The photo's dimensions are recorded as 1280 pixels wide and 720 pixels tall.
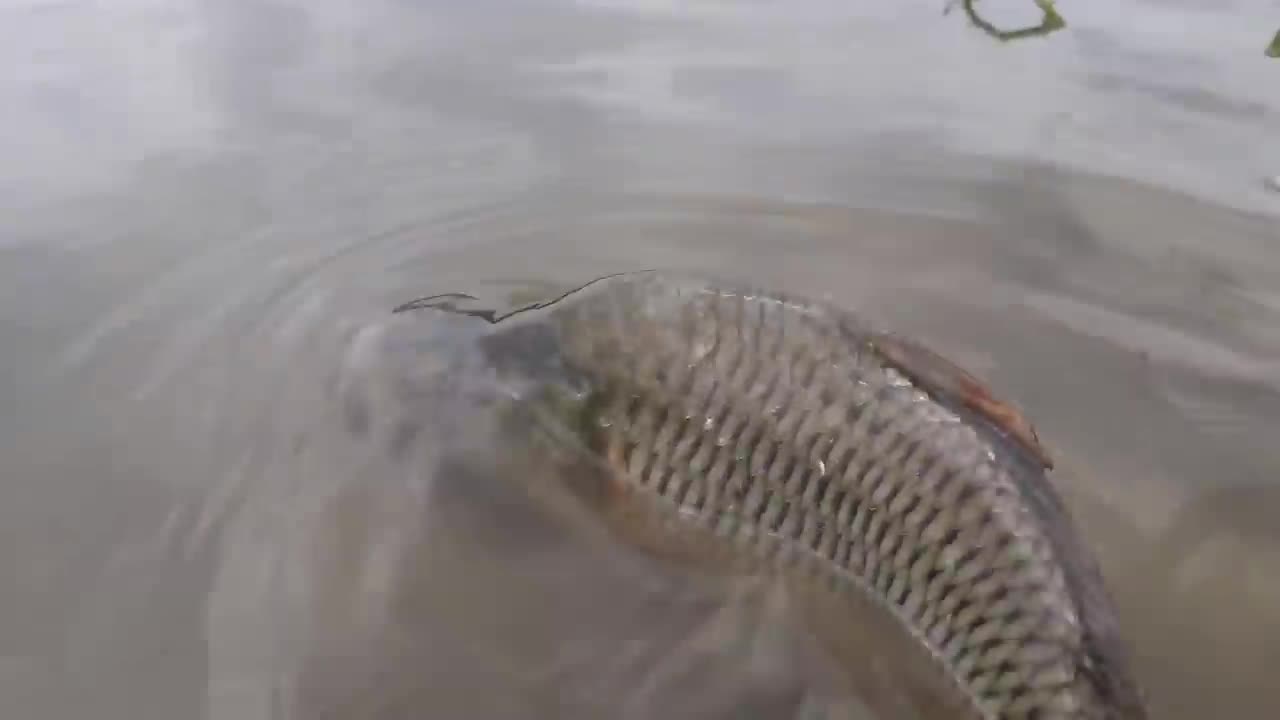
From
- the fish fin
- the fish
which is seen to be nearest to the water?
the fish

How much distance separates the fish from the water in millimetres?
178

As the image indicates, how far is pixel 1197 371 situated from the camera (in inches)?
115

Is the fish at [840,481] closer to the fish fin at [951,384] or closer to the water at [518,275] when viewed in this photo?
the fish fin at [951,384]

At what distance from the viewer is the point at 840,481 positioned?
7.00 feet

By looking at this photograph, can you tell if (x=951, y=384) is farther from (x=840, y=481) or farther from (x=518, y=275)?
(x=518, y=275)

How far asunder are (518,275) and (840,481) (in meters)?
1.49

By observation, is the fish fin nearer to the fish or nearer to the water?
the fish

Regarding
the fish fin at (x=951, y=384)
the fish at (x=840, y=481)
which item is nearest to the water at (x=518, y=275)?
the fish at (x=840, y=481)

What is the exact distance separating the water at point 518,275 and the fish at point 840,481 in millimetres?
178

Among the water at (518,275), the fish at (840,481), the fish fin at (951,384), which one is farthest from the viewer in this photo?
the water at (518,275)

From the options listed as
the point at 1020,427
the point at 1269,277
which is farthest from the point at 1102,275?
the point at 1020,427

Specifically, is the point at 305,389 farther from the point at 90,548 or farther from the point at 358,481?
the point at 90,548

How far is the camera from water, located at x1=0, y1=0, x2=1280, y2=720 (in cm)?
226

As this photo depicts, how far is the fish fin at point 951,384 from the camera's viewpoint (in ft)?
6.73
